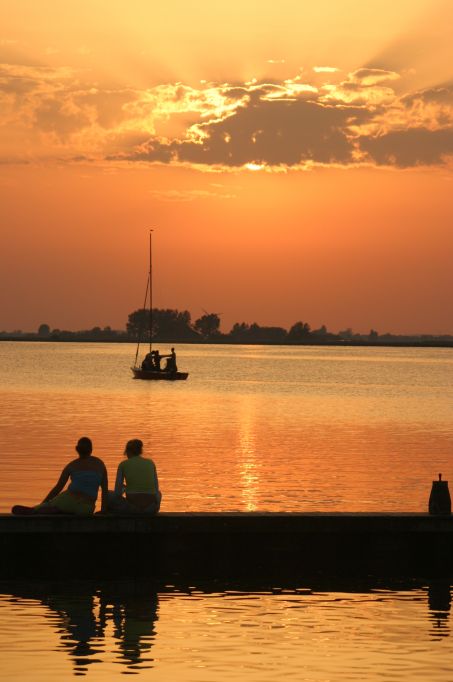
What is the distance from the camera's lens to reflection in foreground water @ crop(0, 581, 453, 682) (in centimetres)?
1686

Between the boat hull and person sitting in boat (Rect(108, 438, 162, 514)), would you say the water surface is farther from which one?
the boat hull

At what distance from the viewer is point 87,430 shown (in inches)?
2618

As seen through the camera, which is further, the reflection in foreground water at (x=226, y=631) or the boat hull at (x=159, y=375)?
the boat hull at (x=159, y=375)

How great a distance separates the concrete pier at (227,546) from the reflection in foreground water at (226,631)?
33.2 inches

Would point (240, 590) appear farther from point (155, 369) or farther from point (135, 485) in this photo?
point (155, 369)

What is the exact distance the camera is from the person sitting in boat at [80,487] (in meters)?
22.2

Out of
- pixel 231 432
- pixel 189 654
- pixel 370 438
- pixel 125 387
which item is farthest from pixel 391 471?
pixel 125 387

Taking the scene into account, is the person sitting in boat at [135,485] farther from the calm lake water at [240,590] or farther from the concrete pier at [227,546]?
the calm lake water at [240,590]

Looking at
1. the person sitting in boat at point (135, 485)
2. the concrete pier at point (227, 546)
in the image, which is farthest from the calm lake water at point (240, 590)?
the person sitting in boat at point (135, 485)

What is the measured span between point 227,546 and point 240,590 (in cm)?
171

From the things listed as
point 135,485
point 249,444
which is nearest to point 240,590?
point 135,485

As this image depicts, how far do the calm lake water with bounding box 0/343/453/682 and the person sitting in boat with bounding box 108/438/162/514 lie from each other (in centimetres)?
144

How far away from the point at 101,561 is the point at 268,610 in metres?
4.22

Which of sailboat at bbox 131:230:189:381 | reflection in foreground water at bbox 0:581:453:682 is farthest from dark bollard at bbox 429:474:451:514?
sailboat at bbox 131:230:189:381
